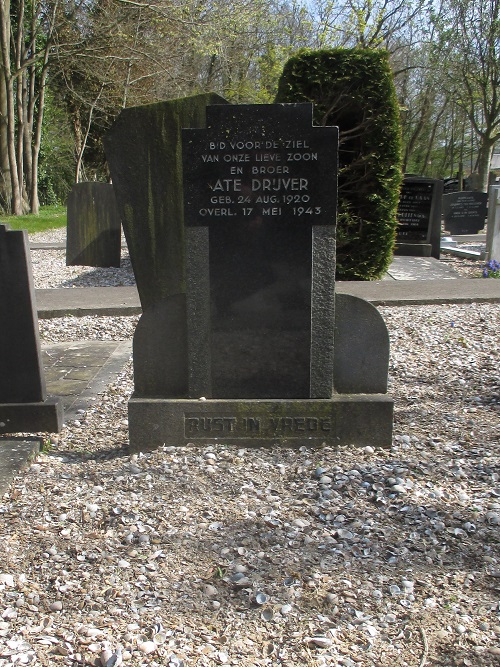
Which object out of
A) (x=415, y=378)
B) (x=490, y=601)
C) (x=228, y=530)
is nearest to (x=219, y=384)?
(x=228, y=530)

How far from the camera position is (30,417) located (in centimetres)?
400

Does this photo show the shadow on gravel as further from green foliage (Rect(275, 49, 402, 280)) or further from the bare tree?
the bare tree

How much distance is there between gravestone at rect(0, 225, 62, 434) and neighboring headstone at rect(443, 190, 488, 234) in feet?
54.9

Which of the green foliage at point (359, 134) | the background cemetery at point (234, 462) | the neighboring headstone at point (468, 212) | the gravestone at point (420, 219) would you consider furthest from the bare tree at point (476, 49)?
the background cemetery at point (234, 462)

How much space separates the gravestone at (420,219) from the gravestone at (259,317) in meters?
10.8

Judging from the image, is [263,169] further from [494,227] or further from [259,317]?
[494,227]

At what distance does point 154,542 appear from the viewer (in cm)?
268

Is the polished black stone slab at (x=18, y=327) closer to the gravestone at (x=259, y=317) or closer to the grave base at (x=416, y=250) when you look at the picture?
the gravestone at (x=259, y=317)

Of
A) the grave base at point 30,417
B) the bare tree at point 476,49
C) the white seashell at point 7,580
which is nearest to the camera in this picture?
the white seashell at point 7,580

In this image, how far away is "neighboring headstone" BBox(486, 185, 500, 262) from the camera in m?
11.9

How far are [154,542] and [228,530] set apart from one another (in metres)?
0.31

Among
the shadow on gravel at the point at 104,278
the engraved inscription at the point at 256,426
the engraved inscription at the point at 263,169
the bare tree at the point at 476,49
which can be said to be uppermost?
the bare tree at the point at 476,49

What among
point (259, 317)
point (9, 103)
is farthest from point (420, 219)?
point (9, 103)

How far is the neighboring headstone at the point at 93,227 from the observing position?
11.4m
